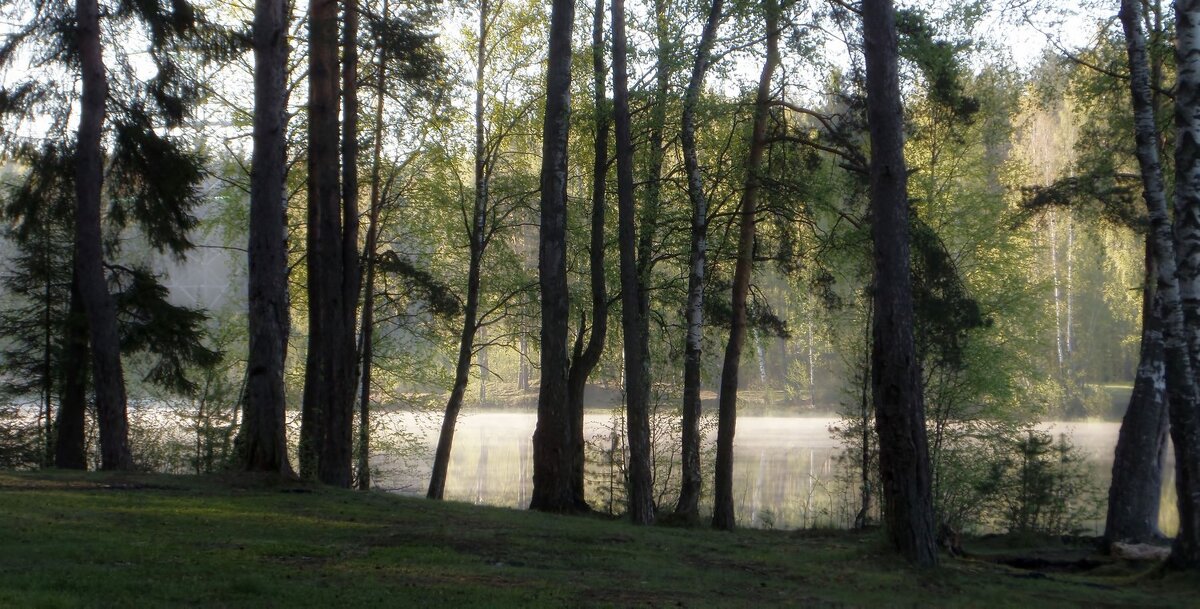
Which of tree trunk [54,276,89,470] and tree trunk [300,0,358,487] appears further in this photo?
tree trunk [54,276,89,470]

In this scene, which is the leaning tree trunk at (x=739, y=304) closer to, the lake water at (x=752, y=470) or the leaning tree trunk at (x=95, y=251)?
the lake water at (x=752, y=470)

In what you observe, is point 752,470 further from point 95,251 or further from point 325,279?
point 95,251

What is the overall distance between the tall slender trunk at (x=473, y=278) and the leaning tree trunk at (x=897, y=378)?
1321 centimetres

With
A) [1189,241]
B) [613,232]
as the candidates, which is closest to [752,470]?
[613,232]

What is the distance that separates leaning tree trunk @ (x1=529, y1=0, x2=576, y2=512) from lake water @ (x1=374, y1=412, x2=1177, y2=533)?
25.1ft

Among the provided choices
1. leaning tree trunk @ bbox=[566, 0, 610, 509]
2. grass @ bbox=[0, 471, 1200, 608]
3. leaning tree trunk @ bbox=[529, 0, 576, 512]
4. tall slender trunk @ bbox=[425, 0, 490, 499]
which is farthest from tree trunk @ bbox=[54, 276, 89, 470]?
leaning tree trunk @ bbox=[566, 0, 610, 509]

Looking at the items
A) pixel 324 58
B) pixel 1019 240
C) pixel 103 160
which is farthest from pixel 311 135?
pixel 1019 240

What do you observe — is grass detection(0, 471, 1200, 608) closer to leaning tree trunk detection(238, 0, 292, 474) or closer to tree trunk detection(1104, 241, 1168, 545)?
leaning tree trunk detection(238, 0, 292, 474)

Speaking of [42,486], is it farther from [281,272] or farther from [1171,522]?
[1171,522]

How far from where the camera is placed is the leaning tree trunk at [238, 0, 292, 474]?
40.2 feet

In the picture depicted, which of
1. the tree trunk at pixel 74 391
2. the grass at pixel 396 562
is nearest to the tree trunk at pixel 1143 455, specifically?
the grass at pixel 396 562

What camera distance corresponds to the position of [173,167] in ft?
55.7

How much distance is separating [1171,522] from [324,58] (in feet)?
68.9

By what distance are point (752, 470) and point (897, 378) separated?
2345 centimetres
